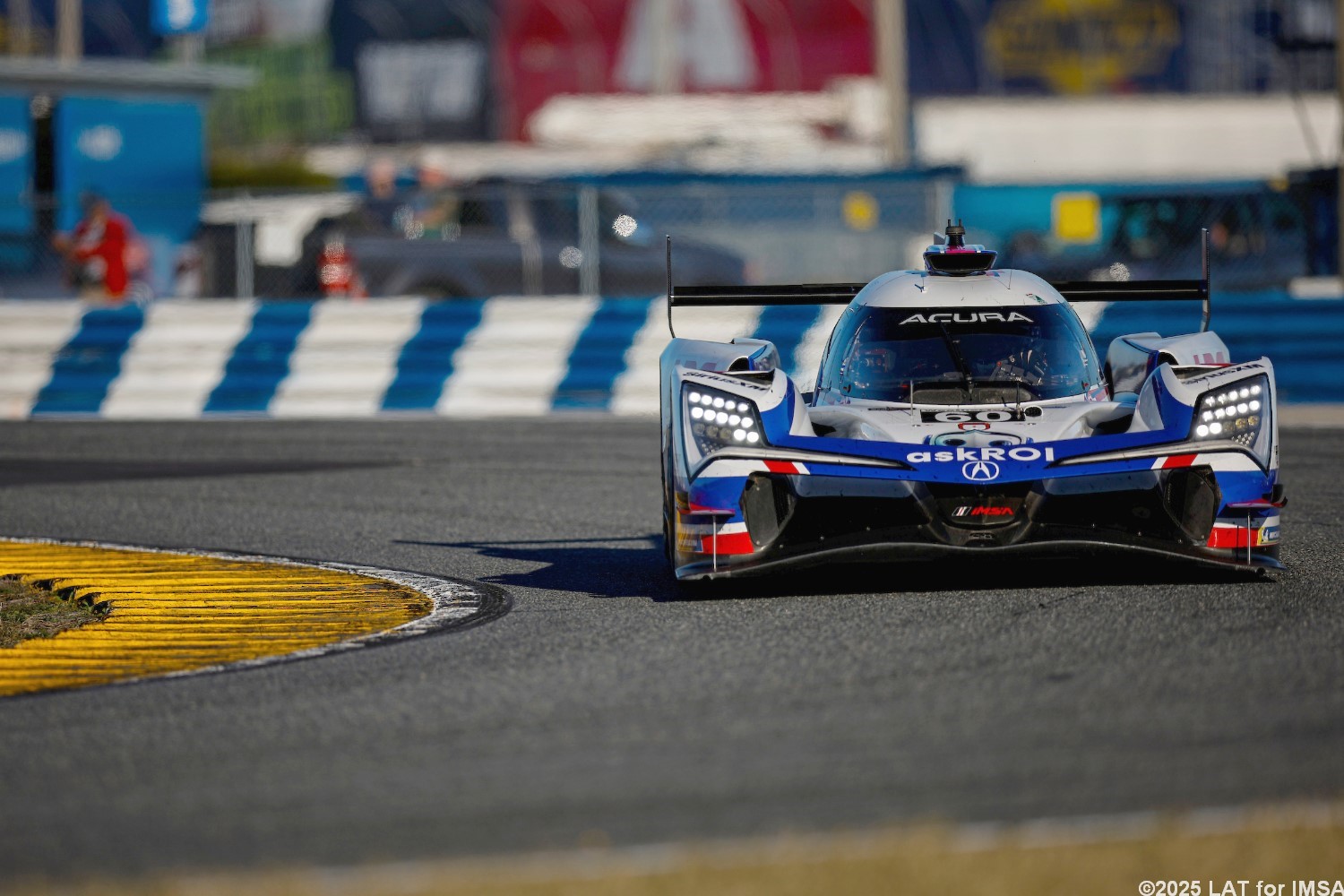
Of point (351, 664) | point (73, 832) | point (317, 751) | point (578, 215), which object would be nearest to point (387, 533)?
point (351, 664)

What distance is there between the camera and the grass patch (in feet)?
24.2

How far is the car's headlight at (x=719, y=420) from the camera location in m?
7.44

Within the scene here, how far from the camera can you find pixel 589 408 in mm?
16281

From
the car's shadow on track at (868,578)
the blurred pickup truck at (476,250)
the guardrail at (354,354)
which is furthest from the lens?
the blurred pickup truck at (476,250)

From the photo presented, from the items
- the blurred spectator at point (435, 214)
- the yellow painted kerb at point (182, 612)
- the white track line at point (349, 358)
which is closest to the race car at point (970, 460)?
the yellow painted kerb at point (182, 612)

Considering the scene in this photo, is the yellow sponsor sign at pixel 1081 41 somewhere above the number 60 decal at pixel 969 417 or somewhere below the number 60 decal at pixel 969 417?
above

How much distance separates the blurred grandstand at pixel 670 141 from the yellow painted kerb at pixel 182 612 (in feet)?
31.3

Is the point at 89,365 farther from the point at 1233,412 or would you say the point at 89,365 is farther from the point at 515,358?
the point at 1233,412

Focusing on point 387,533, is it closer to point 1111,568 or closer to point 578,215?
point 1111,568

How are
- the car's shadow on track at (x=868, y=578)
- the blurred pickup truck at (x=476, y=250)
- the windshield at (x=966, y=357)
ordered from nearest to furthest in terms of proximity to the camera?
the car's shadow on track at (x=868, y=578), the windshield at (x=966, y=357), the blurred pickup truck at (x=476, y=250)

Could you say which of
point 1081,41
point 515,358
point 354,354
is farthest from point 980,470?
point 1081,41

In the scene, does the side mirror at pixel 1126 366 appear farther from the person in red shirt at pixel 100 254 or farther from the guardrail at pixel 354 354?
the person in red shirt at pixel 100 254

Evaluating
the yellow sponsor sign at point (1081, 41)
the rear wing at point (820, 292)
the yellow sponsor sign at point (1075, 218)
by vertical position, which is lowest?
the rear wing at point (820, 292)

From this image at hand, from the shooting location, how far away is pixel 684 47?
4941cm
